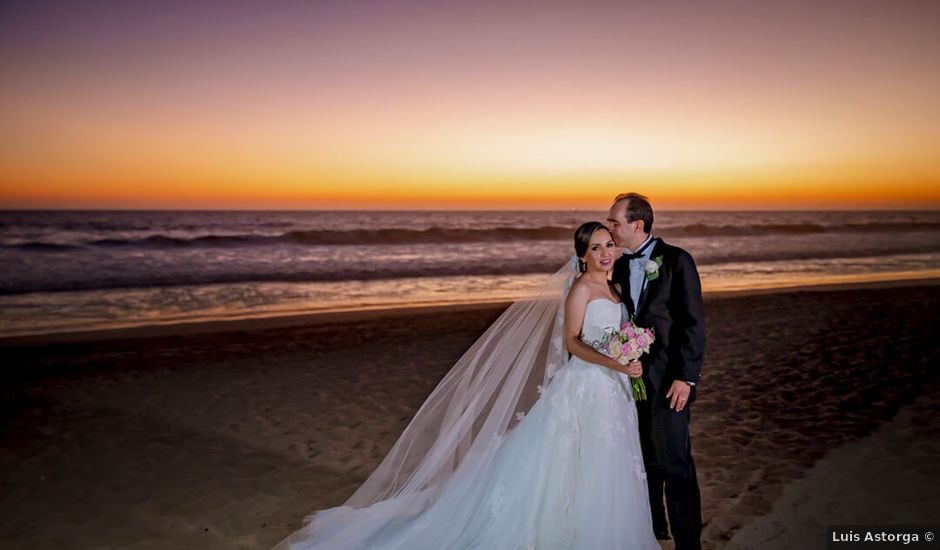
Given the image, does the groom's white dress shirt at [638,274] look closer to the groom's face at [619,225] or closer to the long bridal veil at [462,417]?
the groom's face at [619,225]

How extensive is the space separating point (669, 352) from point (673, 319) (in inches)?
8.5

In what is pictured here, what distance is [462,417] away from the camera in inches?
185

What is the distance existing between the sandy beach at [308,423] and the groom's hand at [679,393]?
3.87 ft

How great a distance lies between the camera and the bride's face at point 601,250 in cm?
411

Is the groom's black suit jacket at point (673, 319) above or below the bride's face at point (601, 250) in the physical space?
below

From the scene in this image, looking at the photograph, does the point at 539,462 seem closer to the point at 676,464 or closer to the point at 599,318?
the point at 676,464

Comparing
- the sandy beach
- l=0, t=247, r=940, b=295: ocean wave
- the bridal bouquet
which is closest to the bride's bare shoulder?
the bridal bouquet

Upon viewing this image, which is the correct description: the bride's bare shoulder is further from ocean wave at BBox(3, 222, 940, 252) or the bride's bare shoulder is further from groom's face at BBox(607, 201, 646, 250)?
ocean wave at BBox(3, 222, 940, 252)

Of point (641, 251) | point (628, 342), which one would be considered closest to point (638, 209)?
point (641, 251)

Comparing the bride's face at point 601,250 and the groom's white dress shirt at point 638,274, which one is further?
the groom's white dress shirt at point 638,274

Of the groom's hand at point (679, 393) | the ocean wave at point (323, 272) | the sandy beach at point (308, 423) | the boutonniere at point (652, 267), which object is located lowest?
the sandy beach at point (308, 423)

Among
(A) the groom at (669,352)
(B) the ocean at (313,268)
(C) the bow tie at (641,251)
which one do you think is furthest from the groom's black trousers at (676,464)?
(B) the ocean at (313,268)

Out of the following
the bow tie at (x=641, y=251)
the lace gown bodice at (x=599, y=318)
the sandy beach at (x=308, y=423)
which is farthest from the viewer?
the sandy beach at (x=308, y=423)

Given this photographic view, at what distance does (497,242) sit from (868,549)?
123ft
